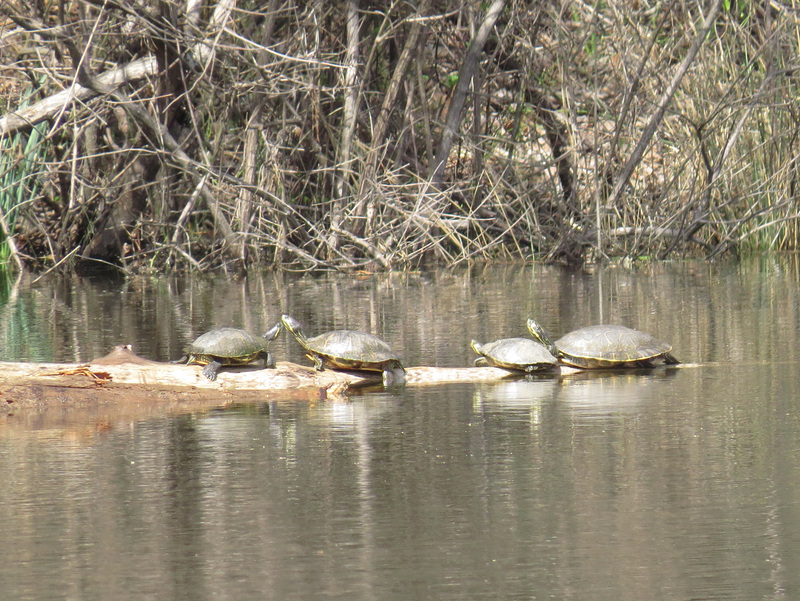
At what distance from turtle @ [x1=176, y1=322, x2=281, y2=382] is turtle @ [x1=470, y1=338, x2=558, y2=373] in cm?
134

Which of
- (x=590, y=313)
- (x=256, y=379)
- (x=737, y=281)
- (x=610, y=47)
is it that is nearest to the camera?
(x=256, y=379)

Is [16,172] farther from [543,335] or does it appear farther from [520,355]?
[520,355]

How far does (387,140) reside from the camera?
15406 millimetres

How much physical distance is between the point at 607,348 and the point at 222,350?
7.66 feet

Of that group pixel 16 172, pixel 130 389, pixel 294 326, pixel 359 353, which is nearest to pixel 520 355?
pixel 359 353

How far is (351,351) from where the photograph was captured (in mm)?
7086

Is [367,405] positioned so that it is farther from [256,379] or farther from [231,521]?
[231,521]

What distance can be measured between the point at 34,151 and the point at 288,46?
3389 millimetres

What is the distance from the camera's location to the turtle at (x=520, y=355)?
7363 millimetres

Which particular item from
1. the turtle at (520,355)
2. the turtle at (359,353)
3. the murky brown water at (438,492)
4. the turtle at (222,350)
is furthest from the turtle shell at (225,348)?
the turtle at (520,355)

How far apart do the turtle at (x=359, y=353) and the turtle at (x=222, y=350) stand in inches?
12.4

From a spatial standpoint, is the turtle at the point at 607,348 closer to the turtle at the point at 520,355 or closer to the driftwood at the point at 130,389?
the turtle at the point at 520,355

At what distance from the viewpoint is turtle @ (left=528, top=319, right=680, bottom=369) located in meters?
7.50

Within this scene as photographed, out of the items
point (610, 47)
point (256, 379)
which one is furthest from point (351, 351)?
point (610, 47)
